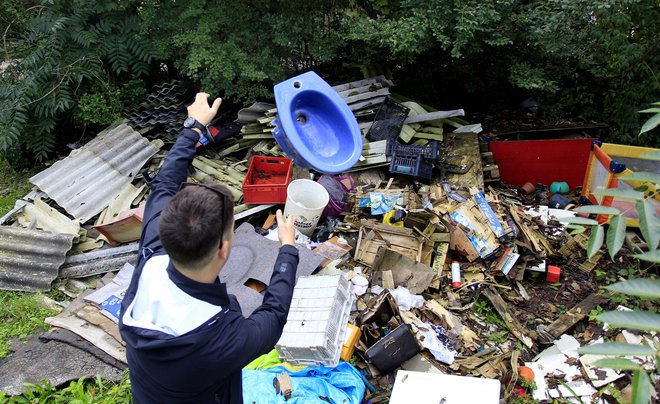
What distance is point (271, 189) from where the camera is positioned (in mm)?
5480

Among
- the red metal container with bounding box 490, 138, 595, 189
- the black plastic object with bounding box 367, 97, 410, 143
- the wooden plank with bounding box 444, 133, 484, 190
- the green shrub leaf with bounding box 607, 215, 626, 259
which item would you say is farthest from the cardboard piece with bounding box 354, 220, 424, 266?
the green shrub leaf with bounding box 607, 215, 626, 259

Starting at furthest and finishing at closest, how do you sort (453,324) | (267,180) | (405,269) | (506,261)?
1. (267,180)
2. (506,261)
3. (405,269)
4. (453,324)

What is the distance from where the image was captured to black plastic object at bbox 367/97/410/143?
6418 mm

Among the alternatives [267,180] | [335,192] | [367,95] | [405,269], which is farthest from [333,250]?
[367,95]

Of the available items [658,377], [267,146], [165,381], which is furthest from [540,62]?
[165,381]

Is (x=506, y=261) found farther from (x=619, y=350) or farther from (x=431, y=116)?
(x=619, y=350)

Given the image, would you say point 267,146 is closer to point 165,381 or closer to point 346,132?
point 346,132

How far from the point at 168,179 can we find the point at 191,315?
92 cm

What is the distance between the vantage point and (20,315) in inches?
176

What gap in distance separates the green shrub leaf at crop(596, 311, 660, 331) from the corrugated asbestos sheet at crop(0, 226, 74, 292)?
5191 millimetres

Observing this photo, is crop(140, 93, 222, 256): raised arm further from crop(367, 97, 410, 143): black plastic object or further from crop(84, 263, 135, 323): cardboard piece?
crop(367, 97, 410, 143): black plastic object

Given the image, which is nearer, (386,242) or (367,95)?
(386,242)

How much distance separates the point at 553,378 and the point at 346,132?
9.97ft

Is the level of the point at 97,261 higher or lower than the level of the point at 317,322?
lower
